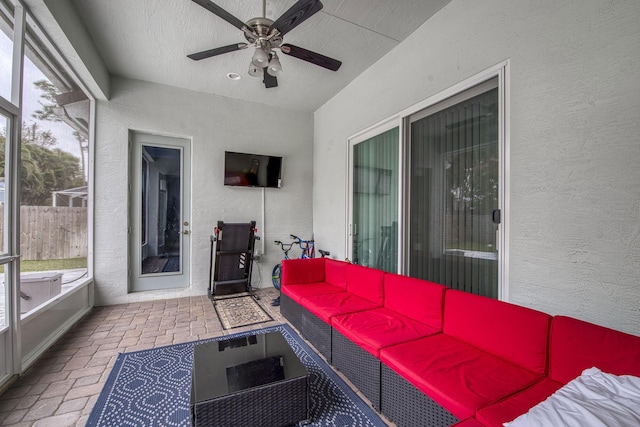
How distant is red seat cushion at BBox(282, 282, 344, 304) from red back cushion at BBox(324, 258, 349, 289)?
0.21 ft

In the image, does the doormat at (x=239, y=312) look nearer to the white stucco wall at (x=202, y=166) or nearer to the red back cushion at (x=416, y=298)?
the white stucco wall at (x=202, y=166)

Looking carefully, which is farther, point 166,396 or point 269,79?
point 269,79

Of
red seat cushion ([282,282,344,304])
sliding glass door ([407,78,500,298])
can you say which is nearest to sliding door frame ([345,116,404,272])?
sliding glass door ([407,78,500,298])

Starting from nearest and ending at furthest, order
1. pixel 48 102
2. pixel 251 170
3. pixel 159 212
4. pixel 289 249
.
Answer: pixel 48 102
pixel 159 212
pixel 251 170
pixel 289 249

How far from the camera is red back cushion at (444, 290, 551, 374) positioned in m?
1.63

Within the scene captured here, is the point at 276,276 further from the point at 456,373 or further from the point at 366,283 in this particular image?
the point at 456,373

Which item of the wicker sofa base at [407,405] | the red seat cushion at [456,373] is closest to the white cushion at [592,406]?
the red seat cushion at [456,373]

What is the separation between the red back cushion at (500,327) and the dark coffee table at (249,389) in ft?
3.79

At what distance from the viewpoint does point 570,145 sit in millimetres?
1890

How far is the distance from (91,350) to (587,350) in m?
3.94

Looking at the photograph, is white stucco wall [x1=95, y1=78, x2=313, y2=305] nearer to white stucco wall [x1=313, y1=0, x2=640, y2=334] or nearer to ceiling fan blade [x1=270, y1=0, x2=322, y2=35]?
ceiling fan blade [x1=270, y1=0, x2=322, y2=35]

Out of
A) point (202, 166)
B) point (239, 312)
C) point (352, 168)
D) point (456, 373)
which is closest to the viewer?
point (456, 373)

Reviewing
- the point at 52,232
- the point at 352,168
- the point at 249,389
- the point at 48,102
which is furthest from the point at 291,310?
the point at 48,102

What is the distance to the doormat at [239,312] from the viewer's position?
11.6 feet
